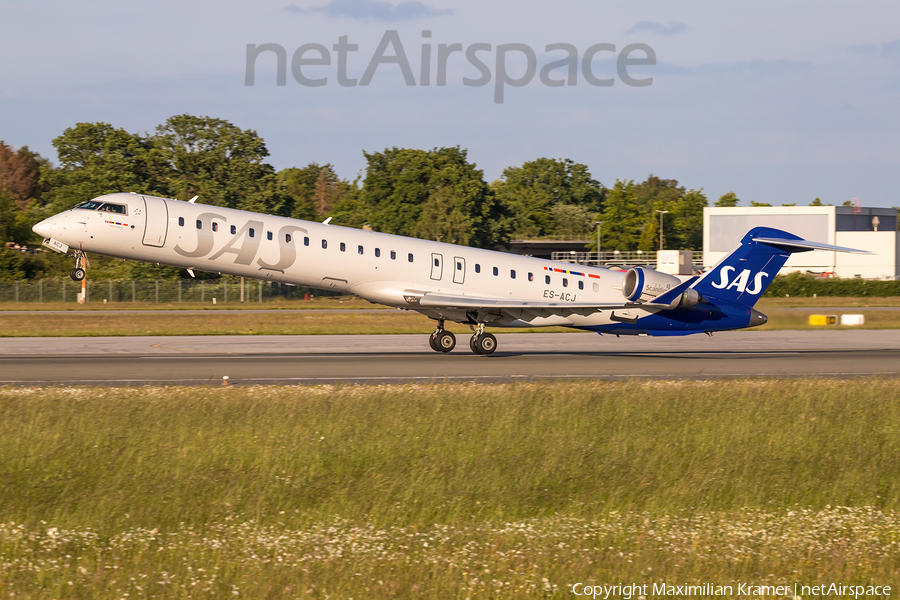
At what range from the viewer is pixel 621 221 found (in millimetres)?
123062

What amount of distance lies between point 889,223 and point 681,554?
116 meters

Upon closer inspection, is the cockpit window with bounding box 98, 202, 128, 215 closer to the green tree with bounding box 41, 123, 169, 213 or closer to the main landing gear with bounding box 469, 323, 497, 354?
the main landing gear with bounding box 469, 323, 497, 354

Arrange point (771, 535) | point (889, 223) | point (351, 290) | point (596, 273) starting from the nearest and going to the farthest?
point (771, 535)
point (351, 290)
point (596, 273)
point (889, 223)

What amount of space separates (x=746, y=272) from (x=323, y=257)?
15.2m

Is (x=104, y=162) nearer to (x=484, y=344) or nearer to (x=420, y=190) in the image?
(x=420, y=190)

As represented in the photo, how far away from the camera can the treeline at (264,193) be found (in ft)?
258

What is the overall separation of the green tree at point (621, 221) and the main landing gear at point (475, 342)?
9381 cm

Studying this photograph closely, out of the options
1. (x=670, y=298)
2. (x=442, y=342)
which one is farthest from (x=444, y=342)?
(x=670, y=298)

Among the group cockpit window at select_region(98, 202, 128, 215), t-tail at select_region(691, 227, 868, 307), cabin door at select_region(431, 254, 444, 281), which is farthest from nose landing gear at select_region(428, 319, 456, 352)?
cockpit window at select_region(98, 202, 128, 215)

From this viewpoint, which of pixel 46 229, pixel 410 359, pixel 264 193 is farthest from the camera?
pixel 264 193

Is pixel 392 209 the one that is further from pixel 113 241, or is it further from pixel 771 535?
pixel 771 535

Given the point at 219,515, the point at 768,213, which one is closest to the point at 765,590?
the point at 219,515

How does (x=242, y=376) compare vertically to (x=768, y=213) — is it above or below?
below

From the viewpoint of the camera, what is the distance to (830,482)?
1100cm
